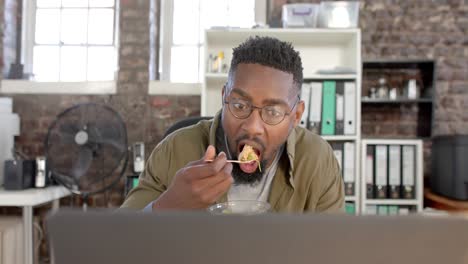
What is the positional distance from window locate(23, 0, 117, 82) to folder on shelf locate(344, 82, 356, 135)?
1964 mm

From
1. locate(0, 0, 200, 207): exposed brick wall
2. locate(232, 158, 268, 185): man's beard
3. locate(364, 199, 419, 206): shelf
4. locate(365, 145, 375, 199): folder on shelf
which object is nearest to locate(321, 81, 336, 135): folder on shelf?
locate(365, 145, 375, 199): folder on shelf

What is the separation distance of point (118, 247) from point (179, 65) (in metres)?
3.09

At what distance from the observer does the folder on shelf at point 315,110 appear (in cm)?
262

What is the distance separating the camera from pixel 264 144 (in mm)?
1146

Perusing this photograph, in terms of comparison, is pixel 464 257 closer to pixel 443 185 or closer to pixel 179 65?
pixel 443 185

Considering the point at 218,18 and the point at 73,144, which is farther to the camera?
the point at 218,18

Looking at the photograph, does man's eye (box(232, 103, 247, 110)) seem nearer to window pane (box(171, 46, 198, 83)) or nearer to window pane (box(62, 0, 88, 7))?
window pane (box(171, 46, 198, 83))

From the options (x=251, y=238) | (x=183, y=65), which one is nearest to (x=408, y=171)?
(x=183, y=65)

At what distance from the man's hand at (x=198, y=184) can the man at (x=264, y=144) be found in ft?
0.89

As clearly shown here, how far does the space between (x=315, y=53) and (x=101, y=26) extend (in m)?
1.84

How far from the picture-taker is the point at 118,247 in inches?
14.2

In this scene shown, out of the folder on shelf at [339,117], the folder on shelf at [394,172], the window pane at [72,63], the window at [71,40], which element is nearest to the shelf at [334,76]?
the folder on shelf at [339,117]

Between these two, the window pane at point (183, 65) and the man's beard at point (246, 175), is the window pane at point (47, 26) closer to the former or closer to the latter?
the window pane at point (183, 65)

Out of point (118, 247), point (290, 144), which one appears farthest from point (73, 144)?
point (118, 247)
